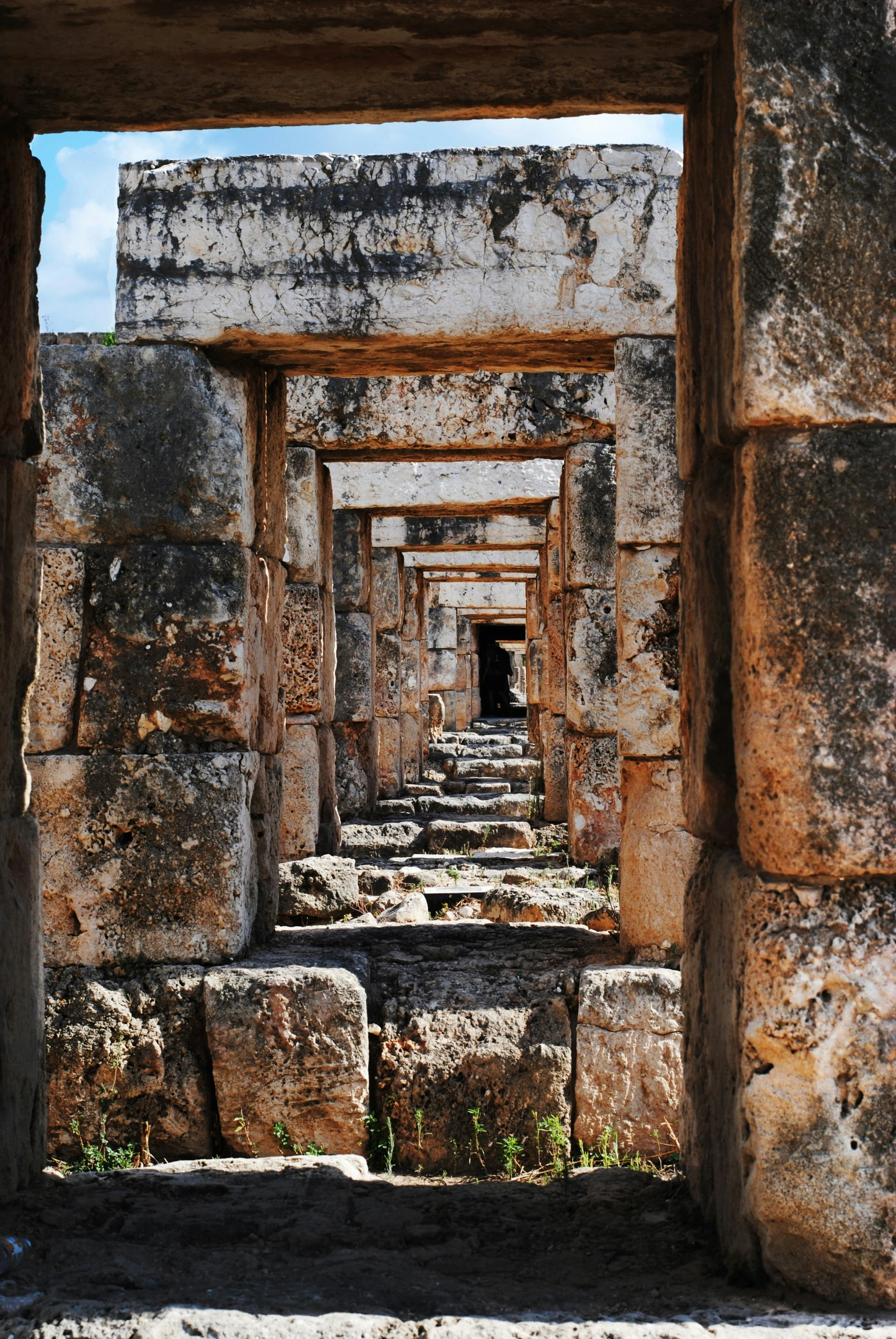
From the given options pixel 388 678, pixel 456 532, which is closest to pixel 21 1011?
pixel 456 532

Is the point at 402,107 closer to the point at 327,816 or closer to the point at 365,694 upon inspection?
the point at 327,816

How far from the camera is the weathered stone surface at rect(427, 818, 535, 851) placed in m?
9.32

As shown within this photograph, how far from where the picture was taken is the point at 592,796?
6.76 m

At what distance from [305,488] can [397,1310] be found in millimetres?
5553

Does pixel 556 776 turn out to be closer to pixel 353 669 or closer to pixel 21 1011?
pixel 353 669

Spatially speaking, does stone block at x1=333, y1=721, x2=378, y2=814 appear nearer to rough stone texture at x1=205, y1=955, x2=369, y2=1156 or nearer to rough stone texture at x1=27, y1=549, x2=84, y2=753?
rough stone texture at x1=27, y1=549, x2=84, y2=753

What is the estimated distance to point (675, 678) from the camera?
4.75 m

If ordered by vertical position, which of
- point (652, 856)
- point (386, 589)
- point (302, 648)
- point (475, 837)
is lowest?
point (475, 837)

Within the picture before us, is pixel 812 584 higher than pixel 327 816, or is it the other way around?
pixel 812 584

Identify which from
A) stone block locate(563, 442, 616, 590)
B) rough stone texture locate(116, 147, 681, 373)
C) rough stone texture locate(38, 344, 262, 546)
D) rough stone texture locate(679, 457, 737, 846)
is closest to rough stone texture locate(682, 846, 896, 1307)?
rough stone texture locate(679, 457, 737, 846)

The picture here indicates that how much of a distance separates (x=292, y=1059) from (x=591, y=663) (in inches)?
130

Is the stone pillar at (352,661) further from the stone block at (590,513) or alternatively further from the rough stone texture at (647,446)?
the rough stone texture at (647,446)

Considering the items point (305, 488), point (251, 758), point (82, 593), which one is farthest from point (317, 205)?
point (305, 488)

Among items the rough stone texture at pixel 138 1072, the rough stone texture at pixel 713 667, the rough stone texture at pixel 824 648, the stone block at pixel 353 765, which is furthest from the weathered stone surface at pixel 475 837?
the rough stone texture at pixel 824 648
